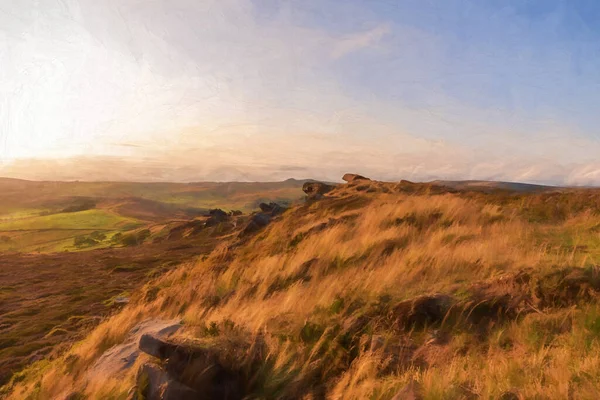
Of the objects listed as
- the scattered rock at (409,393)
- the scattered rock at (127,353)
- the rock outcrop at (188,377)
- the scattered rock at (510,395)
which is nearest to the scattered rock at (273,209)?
Answer: the scattered rock at (127,353)

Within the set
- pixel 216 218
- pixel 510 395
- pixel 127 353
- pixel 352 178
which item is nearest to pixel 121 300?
pixel 127 353

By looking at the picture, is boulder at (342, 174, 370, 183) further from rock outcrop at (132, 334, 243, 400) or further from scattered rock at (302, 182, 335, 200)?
rock outcrop at (132, 334, 243, 400)

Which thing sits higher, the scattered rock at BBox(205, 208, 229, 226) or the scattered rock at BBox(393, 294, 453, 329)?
the scattered rock at BBox(393, 294, 453, 329)

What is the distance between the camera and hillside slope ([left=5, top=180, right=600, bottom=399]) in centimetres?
387

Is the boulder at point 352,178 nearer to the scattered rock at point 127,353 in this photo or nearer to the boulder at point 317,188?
the boulder at point 317,188

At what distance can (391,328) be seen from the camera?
5133 millimetres

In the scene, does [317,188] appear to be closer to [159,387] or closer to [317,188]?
[317,188]

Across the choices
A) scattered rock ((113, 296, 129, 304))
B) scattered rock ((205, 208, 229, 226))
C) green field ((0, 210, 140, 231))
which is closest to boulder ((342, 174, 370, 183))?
scattered rock ((205, 208, 229, 226))

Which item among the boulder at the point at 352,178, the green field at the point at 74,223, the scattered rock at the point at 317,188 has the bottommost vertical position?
the green field at the point at 74,223

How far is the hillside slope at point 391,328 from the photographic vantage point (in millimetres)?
3873

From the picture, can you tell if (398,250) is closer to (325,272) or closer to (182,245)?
(325,272)

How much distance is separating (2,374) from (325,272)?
7402mm

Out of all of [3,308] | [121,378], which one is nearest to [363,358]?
[121,378]

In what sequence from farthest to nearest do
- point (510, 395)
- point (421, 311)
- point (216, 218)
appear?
point (216, 218)
point (421, 311)
point (510, 395)
